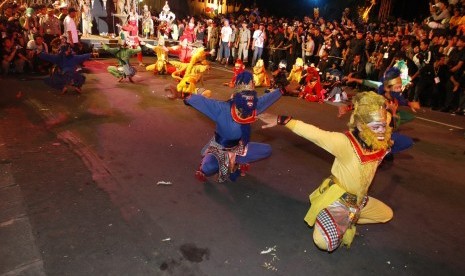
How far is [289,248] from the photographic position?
3.70 metres

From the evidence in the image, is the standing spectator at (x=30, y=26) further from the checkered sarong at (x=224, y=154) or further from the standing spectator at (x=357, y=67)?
the checkered sarong at (x=224, y=154)

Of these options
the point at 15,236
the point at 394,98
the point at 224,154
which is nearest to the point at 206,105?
the point at 224,154

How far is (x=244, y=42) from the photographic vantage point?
699 inches

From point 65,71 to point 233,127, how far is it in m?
6.72

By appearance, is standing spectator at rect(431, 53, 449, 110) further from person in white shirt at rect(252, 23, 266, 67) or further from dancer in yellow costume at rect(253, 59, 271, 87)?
person in white shirt at rect(252, 23, 266, 67)

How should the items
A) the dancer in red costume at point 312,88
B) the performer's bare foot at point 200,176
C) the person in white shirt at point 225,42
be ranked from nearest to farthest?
the performer's bare foot at point 200,176 → the dancer in red costume at point 312,88 → the person in white shirt at point 225,42

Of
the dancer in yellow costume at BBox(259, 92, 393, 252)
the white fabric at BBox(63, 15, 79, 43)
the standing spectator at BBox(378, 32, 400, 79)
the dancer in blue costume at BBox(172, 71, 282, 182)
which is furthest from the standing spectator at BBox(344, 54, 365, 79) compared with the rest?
the dancer in yellow costume at BBox(259, 92, 393, 252)

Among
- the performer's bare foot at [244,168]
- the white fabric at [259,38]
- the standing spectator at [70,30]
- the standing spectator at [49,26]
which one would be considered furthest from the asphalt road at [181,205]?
the white fabric at [259,38]

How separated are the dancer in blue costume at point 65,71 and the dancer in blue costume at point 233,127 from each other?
627 cm

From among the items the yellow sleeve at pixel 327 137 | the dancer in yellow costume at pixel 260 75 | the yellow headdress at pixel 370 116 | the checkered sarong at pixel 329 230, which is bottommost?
the checkered sarong at pixel 329 230

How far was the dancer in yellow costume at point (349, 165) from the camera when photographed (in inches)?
131

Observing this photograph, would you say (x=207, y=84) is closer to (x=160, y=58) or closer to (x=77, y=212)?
(x=160, y=58)

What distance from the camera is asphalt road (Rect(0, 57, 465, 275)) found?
340cm

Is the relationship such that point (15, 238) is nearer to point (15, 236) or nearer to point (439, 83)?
point (15, 236)
